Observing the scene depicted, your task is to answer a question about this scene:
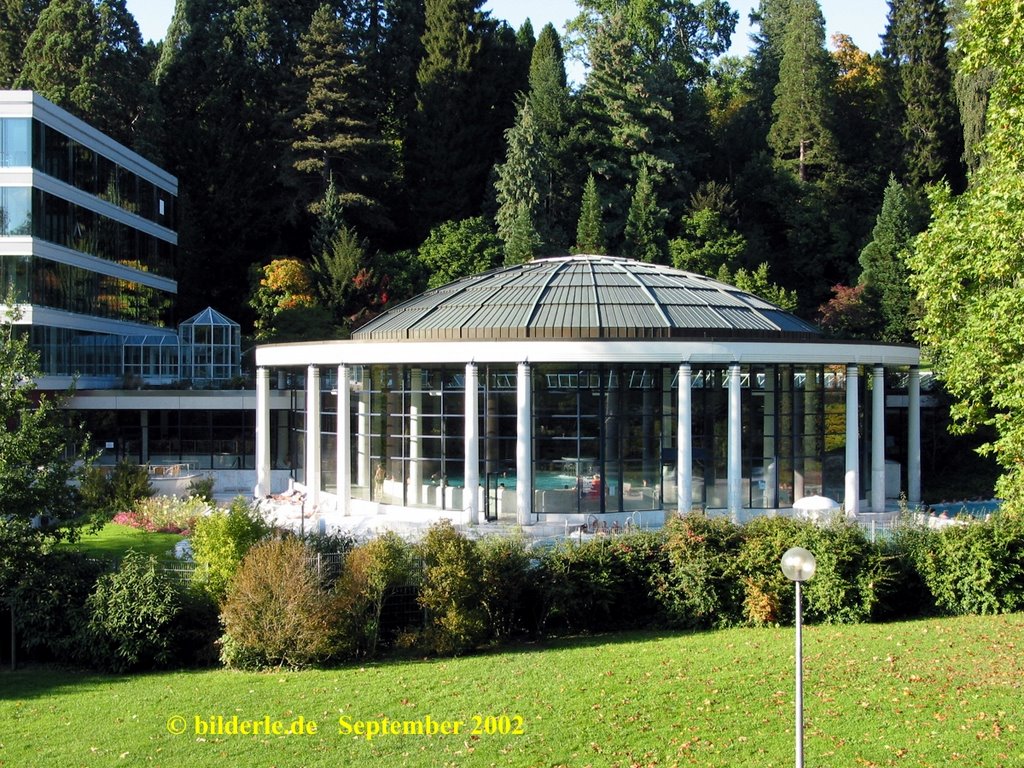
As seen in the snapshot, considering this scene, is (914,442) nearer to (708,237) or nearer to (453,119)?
(708,237)

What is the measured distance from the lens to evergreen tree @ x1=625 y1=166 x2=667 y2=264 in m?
69.9

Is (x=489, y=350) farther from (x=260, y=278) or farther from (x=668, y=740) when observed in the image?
(x=260, y=278)

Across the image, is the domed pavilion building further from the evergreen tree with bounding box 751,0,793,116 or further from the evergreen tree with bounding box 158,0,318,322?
the evergreen tree with bounding box 751,0,793,116

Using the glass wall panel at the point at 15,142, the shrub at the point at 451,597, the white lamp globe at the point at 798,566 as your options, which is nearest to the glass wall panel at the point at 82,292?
the glass wall panel at the point at 15,142

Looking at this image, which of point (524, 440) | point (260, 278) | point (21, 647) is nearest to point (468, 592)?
point (21, 647)

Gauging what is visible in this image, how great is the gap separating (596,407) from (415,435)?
6700mm

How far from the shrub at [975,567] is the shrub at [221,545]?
15.4m

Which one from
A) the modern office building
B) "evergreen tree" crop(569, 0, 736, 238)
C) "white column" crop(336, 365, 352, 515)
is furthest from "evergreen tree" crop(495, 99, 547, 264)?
"white column" crop(336, 365, 352, 515)

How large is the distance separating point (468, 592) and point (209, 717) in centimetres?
590

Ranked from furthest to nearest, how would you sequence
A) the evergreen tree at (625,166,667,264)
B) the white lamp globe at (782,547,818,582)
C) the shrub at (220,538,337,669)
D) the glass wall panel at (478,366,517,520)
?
the evergreen tree at (625,166,667,264) → the glass wall panel at (478,366,517,520) → the shrub at (220,538,337,669) → the white lamp globe at (782,547,818,582)

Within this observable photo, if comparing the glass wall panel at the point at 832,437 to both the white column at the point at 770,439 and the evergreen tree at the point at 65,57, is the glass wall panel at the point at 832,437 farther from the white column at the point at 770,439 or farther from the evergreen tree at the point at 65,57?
the evergreen tree at the point at 65,57

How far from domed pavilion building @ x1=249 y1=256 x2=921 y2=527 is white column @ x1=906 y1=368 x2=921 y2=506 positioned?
0.23 feet

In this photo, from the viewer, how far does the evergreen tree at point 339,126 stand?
72438 mm

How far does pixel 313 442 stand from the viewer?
4022cm
